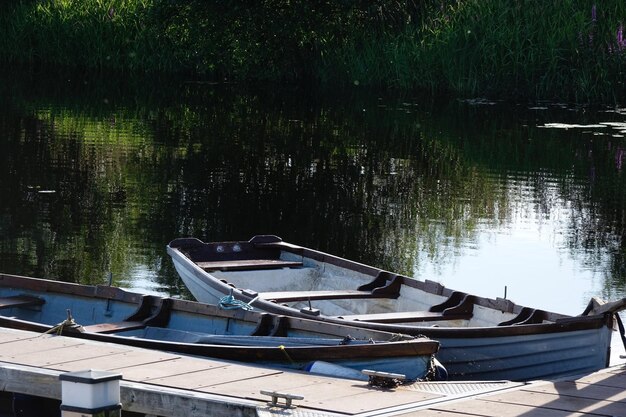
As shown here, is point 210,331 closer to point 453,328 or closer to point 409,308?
point 453,328

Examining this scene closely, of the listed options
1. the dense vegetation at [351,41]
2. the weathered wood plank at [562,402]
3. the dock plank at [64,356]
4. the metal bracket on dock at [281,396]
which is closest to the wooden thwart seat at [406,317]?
the dock plank at [64,356]

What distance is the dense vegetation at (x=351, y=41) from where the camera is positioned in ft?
93.1

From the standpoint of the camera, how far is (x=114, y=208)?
16.5m

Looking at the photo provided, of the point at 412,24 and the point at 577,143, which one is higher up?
the point at 412,24

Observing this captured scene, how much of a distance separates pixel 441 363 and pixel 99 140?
14490mm

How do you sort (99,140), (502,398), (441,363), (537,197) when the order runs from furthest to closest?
(99,140)
(537,197)
(441,363)
(502,398)

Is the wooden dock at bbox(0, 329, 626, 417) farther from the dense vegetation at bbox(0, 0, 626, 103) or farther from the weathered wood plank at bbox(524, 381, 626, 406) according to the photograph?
the dense vegetation at bbox(0, 0, 626, 103)

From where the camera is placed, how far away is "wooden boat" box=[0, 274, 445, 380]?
8234 mm

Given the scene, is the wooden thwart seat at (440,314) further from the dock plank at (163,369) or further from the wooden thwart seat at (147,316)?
the dock plank at (163,369)

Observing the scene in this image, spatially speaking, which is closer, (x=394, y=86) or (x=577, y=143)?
(x=577, y=143)

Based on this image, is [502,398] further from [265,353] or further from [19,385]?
[19,385]

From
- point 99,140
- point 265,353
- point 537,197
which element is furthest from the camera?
point 99,140

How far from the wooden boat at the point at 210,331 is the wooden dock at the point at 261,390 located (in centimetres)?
19

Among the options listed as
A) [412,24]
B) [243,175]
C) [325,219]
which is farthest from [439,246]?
[412,24]
